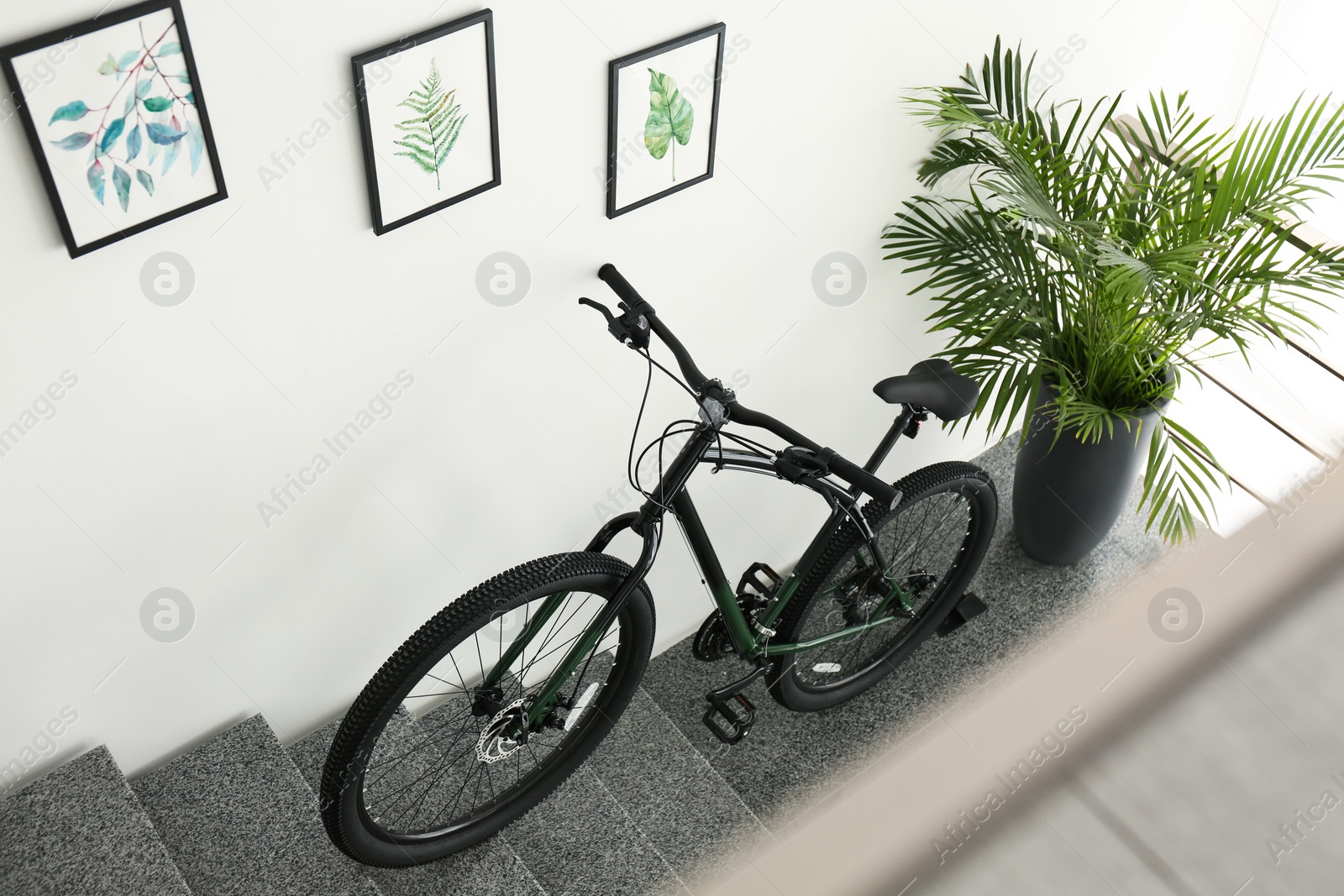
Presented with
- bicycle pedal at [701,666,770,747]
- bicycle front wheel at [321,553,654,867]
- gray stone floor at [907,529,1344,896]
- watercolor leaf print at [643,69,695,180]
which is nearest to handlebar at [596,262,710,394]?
watercolor leaf print at [643,69,695,180]

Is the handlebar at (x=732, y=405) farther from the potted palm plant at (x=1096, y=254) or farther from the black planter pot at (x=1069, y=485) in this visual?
the black planter pot at (x=1069, y=485)

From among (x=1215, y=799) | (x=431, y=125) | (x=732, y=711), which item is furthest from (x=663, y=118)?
(x=1215, y=799)

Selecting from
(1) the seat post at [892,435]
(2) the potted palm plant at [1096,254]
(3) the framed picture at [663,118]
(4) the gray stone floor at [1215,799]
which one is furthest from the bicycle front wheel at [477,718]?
(4) the gray stone floor at [1215,799]

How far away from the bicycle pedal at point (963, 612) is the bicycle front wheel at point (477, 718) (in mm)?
903

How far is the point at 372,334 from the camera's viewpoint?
1873 millimetres

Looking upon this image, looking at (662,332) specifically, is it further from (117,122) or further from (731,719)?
(731,719)

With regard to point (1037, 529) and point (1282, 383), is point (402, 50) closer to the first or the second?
point (1037, 529)

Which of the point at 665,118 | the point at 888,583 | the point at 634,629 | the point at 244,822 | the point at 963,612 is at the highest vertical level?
the point at 665,118

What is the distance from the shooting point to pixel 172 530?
1.87m

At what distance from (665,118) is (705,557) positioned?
83 cm

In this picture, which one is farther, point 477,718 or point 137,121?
point 477,718

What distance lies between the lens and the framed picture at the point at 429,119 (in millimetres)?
1614

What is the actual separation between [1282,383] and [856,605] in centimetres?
162

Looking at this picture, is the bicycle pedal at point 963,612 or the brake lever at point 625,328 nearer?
the brake lever at point 625,328
